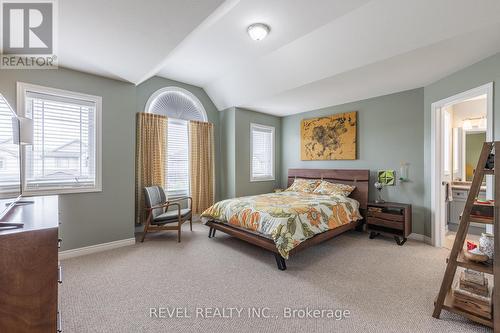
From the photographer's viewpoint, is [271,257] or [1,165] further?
[271,257]

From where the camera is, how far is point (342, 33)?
8.52 ft

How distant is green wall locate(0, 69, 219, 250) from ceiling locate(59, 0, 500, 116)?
24 cm

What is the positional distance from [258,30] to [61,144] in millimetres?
2968

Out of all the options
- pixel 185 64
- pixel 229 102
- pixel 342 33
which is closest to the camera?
pixel 342 33

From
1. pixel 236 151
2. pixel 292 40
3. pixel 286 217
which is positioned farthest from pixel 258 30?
pixel 236 151

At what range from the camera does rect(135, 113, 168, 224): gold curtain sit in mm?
3842

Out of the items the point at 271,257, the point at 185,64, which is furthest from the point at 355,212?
the point at 185,64

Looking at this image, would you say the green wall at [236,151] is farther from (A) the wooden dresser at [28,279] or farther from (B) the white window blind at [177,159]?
(A) the wooden dresser at [28,279]

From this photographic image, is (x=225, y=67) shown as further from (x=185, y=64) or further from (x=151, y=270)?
(x=151, y=270)

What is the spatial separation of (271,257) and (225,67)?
3.05 metres

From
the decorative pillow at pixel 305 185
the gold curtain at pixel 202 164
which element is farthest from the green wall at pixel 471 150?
the gold curtain at pixel 202 164

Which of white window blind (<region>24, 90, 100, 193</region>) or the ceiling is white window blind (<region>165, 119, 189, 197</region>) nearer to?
the ceiling

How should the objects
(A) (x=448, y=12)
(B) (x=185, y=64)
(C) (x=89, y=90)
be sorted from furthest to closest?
(B) (x=185, y=64) < (C) (x=89, y=90) < (A) (x=448, y=12)

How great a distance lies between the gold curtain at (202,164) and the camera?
4.58m
